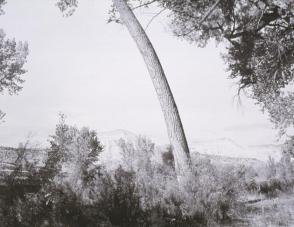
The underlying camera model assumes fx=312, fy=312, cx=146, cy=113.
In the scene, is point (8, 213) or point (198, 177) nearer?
point (8, 213)

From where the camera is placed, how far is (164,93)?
27.6 feet

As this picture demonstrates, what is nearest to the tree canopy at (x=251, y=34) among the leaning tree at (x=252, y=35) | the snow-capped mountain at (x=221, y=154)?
the leaning tree at (x=252, y=35)

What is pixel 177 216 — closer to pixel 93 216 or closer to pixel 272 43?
pixel 93 216

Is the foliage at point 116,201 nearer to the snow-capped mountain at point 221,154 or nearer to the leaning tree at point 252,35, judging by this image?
the snow-capped mountain at point 221,154

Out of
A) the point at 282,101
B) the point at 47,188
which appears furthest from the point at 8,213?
the point at 282,101

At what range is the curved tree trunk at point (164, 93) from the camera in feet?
25.0

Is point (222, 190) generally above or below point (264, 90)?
below

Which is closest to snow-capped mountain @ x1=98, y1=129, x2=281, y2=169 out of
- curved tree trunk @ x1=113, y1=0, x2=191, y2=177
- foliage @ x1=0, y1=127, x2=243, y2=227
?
curved tree trunk @ x1=113, y1=0, x2=191, y2=177

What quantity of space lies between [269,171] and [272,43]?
1054 cm

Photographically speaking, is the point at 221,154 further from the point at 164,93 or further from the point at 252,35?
the point at 164,93

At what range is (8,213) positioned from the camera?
482 cm

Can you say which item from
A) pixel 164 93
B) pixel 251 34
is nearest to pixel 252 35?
pixel 251 34

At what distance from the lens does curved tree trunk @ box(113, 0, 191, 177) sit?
7.62 metres

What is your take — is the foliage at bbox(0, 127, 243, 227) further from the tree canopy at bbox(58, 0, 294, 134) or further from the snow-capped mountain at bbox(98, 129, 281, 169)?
the tree canopy at bbox(58, 0, 294, 134)
